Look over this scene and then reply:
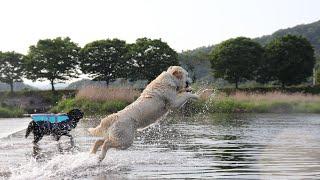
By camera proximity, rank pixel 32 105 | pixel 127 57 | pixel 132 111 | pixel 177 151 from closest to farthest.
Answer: pixel 132 111 → pixel 177 151 → pixel 32 105 → pixel 127 57

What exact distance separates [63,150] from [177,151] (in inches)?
A: 114

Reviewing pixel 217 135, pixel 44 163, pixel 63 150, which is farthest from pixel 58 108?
pixel 44 163

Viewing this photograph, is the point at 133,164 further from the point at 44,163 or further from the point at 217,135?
the point at 217,135

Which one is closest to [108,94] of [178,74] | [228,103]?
[228,103]

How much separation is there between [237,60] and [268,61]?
350 centimetres

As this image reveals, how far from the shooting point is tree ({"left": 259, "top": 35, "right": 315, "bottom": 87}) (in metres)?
63.3

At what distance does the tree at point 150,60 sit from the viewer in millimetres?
63125

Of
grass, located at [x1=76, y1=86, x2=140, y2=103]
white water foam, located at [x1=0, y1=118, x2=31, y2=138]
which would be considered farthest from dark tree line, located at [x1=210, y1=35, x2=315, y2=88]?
white water foam, located at [x1=0, y1=118, x2=31, y2=138]

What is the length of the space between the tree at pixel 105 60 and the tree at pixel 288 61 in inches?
600

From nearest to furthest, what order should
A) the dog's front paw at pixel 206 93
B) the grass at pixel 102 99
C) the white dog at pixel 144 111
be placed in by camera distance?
the white dog at pixel 144 111 → the dog's front paw at pixel 206 93 → the grass at pixel 102 99

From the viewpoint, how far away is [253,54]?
6438 cm

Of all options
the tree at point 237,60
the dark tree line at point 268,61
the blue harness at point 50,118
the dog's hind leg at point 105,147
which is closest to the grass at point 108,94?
the blue harness at point 50,118

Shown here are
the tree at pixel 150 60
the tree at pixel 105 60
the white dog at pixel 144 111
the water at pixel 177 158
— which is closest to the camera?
the water at pixel 177 158

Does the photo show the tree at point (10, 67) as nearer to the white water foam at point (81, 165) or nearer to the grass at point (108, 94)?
the grass at point (108, 94)
